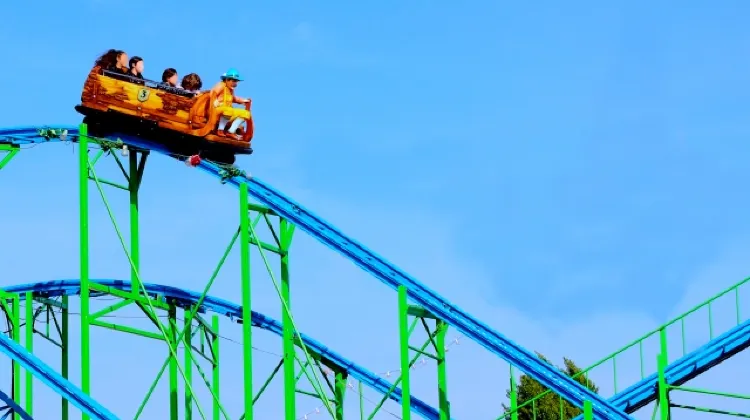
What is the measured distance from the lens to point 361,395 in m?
22.1

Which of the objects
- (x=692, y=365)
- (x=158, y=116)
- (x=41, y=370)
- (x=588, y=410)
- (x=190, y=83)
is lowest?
(x=41, y=370)

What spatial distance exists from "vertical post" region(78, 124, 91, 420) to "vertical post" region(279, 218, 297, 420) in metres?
2.13

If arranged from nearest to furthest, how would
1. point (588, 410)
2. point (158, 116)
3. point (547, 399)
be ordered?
point (588, 410) < point (158, 116) < point (547, 399)

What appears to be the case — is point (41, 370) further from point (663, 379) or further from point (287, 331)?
point (663, 379)

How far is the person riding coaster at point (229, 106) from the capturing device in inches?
784

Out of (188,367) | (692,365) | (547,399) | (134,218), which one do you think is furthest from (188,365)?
(547,399)

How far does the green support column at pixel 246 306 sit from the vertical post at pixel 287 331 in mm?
454

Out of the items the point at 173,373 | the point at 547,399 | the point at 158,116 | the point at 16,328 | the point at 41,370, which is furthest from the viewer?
the point at 547,399

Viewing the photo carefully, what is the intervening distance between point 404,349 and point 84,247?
3524 mm

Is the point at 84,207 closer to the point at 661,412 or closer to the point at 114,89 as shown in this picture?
the point at 114,89

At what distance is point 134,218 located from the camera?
67.8ft

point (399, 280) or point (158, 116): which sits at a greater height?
point (158, 116)

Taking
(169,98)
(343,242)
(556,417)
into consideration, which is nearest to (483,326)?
(343,242)

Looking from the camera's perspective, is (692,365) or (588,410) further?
(692,365)
